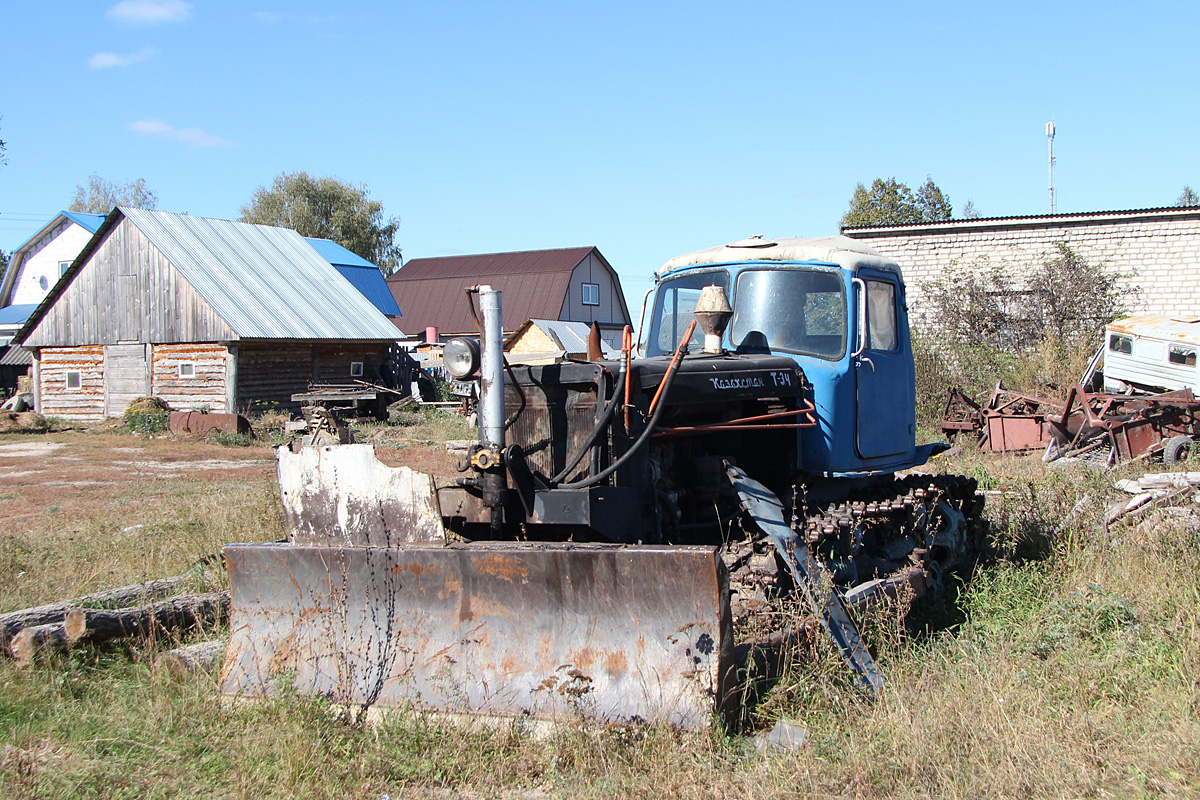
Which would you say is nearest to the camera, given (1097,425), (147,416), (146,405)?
(1097,425)

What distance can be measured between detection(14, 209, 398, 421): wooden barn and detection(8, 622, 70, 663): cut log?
19.1 meters

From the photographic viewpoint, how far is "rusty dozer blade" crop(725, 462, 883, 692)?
4.92 meters

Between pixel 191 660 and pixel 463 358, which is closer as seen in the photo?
pixel 463 358

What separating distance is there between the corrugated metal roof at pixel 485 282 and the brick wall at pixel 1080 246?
2387 centimetres

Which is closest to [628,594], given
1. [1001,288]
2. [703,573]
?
[703,573]

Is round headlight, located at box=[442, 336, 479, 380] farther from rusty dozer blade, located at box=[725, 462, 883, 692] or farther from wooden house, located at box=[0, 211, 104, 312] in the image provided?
wooden house, located at box=[0, 211, 104, 312]

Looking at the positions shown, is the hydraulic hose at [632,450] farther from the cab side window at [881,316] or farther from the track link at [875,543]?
the cab side window at [881,316]

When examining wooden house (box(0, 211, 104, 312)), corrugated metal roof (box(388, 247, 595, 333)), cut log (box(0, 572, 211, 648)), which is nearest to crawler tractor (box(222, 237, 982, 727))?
cut log (box(0, 572, 211, 648))

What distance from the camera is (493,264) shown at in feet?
165

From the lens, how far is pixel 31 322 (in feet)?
90.2

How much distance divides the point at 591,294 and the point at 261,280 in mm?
23459

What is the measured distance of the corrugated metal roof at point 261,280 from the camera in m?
24.6

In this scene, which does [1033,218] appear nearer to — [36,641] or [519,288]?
[36,641]

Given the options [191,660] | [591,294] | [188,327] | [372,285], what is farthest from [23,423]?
[591,294]
